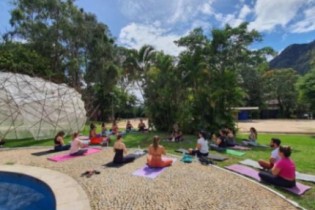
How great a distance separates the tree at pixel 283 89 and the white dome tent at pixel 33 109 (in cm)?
4558

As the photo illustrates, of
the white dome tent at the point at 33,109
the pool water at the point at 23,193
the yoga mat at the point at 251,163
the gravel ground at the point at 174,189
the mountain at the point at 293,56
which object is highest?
the mountain at the point at 293,56

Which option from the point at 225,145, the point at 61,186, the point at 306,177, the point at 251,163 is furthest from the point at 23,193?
the point at 225,145

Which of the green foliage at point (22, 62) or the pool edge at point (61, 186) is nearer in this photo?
the pool edge at point (61, 186)

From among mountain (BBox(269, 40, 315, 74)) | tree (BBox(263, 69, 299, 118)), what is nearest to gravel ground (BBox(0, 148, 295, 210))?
tree (BBox(263, 69, 299, 118))

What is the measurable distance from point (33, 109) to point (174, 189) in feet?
40.9

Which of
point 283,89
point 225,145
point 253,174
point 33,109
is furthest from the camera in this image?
point 283,89

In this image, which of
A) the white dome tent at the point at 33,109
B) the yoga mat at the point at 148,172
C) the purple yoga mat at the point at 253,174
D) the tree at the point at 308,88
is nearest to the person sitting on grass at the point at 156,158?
the yoga mat at the point at 148,172

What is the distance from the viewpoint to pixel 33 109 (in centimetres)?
1688

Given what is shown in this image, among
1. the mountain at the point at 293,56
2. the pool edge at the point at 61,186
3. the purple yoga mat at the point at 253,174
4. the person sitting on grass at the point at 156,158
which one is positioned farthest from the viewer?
the mountain at the point at 293,56

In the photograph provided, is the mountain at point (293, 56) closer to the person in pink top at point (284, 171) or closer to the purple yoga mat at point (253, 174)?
the purple yoga mat at point (253, 174)

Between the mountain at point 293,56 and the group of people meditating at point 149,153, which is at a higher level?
the mountain at point 293,56

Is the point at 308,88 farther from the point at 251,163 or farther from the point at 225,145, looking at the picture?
the point at 251,163

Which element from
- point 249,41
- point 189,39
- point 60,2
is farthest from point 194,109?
point 60,2

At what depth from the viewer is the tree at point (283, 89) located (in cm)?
5612
